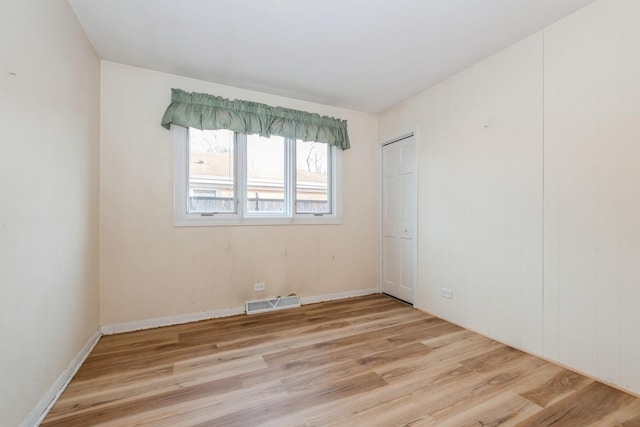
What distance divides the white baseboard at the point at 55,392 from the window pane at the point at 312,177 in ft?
7.90

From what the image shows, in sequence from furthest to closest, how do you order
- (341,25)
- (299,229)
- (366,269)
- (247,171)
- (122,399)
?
(366,269) < (299,229) < (247,171) < (341,25) < (122,399)

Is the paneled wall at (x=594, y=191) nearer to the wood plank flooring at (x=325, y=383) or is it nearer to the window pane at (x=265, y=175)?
the wood plank flooring at (x=325, y=383)

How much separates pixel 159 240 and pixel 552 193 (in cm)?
353

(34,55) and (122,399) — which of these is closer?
(34,55)

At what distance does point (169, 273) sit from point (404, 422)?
2494 mm

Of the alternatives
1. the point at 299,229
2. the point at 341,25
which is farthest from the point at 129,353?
the point at 341,25

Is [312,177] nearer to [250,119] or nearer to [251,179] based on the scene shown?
[251,179]

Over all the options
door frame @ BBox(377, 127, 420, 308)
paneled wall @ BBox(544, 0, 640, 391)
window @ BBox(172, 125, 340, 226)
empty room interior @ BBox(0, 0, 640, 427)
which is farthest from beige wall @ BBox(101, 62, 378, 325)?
paneled wall @ BBox(544, 0, 640, 391)

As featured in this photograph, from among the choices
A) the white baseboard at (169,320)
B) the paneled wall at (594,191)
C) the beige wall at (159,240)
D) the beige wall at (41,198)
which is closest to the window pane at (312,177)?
the beige wall at (159,240)

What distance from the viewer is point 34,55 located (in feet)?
4.83

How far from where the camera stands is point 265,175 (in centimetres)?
338

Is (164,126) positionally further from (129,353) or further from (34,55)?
(129,353)

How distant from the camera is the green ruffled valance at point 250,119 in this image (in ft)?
9.28

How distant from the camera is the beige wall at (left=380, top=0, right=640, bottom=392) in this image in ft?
5.73
